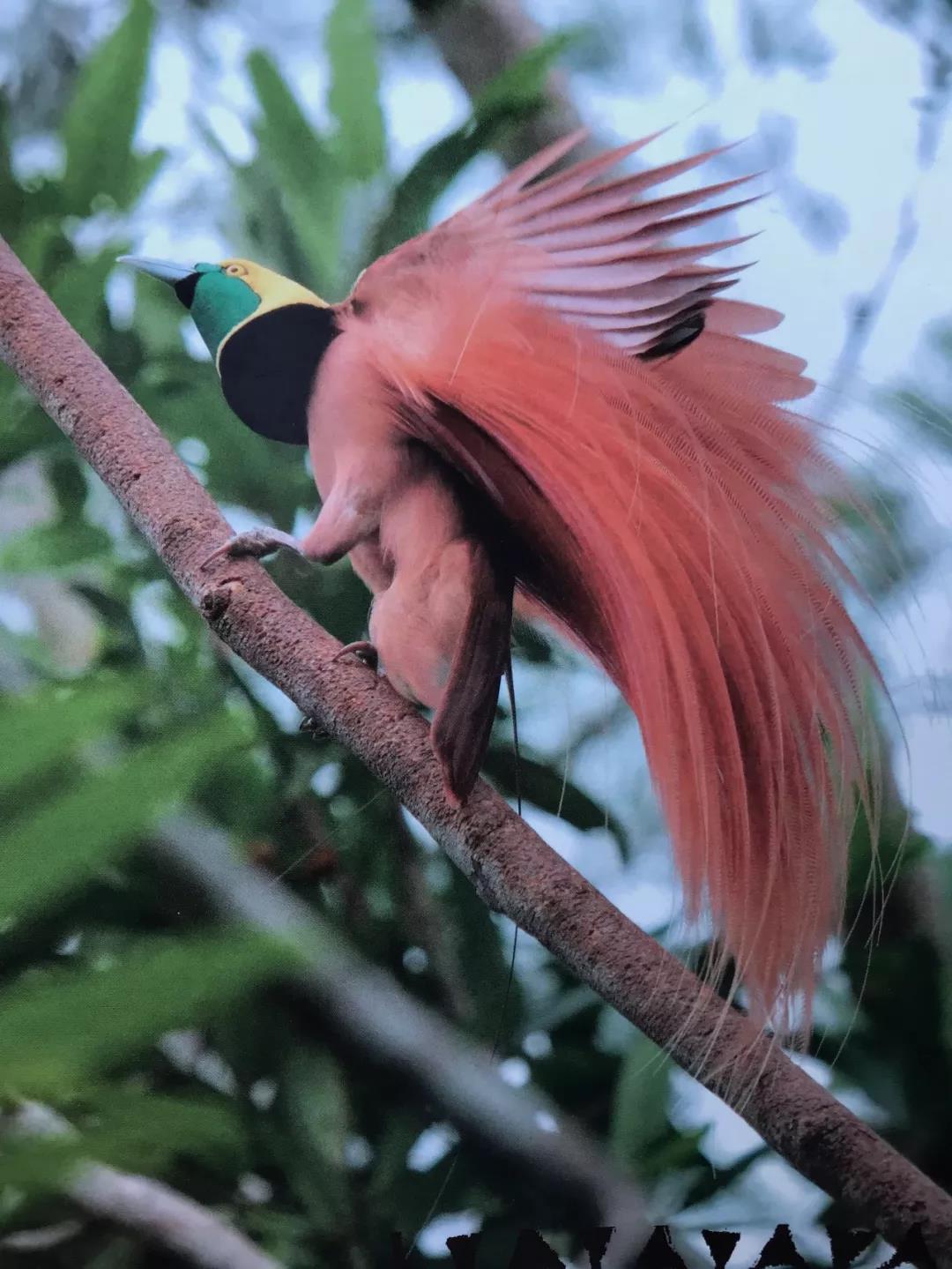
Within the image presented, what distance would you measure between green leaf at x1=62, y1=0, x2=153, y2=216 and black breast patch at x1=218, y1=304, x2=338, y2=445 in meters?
0.14

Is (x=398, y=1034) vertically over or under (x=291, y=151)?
under

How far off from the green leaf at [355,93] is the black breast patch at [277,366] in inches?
4.5

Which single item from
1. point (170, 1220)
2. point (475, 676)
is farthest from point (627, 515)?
point (170, 1220)

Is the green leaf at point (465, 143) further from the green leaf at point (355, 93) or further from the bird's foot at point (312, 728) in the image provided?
the bird's foot at point (312, 728)

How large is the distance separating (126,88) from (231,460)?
0.27 metres

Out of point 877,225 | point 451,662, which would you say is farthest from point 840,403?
point 451,662

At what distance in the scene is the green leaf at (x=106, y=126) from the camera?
80 cm

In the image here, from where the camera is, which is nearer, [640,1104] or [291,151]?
[640,1104]

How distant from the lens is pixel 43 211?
2.65 feet

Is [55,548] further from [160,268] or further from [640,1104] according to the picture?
[640,1104]

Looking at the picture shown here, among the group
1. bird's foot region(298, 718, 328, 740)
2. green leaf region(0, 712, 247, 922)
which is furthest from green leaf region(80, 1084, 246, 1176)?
bird's foot region(298, 718, 328, 740)

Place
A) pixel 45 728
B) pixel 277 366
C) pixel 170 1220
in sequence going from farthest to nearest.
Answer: pixel 277 366
pixel 170 1220
pixel 45 728

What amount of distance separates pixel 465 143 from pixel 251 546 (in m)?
0.30

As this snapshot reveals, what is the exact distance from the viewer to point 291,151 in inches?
31.7
